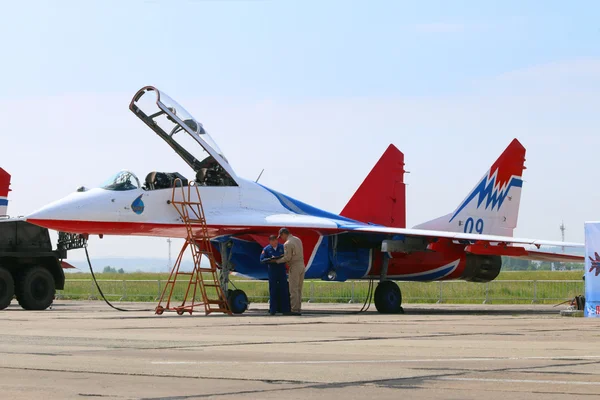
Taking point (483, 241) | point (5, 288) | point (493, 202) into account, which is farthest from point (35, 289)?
point (493, 202)

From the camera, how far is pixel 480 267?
21.8 m

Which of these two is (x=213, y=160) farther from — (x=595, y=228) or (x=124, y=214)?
(x=595, y=228)

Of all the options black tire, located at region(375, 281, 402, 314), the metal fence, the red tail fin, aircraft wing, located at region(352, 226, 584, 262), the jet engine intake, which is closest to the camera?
aircraft wing, located at region(352, 226, 584, 262)

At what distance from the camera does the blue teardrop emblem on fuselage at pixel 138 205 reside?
17.4 meters

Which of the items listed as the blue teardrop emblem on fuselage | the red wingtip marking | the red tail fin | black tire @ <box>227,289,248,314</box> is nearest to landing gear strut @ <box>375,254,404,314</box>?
the red tail fin

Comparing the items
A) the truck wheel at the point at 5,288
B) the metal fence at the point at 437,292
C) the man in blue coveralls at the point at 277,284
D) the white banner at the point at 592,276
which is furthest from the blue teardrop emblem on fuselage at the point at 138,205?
the metal fence at the point at 437,292

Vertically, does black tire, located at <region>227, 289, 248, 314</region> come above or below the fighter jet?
below

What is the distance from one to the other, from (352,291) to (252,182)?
994 cm

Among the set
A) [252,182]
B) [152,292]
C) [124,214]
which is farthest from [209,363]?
[152,292]

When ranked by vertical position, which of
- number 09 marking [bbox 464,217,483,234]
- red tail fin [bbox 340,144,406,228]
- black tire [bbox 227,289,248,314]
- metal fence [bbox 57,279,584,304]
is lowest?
black tire [bbox 227,289,248,314]

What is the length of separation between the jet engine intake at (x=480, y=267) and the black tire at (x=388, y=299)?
7.07 ft

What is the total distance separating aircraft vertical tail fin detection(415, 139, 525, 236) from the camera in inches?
909

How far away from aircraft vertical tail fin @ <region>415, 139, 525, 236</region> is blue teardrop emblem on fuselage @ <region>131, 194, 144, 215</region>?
25.2ft

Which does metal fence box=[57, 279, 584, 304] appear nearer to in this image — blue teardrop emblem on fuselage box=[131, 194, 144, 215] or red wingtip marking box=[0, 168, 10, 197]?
red wingtip marking box=[0, 168, 10, 197]
